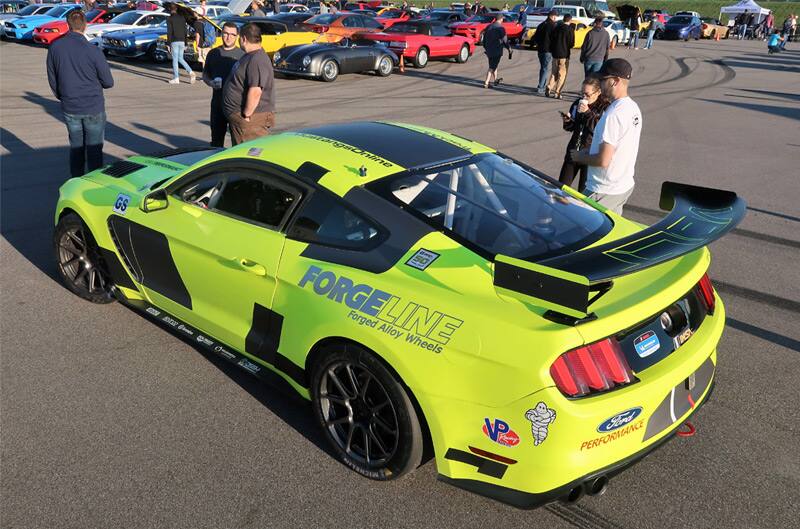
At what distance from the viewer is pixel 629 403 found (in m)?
2.69

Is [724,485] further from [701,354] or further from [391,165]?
[391,165]

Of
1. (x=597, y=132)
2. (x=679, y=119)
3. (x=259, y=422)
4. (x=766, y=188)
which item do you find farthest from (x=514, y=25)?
(x=259, y=422)

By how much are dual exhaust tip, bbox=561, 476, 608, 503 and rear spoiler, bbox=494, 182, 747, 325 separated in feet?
2.20

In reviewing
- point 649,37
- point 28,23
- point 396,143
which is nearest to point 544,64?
point 396,143

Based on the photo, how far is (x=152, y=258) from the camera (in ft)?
14.0

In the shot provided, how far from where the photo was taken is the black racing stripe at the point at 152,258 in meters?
4.13

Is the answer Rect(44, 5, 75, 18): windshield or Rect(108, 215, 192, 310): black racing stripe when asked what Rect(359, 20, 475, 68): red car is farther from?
Rect(108, 215, 192, 310): black racing stripe

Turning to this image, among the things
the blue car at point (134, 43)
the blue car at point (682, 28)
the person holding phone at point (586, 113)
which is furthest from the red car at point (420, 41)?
the blue car at point (682, 28)

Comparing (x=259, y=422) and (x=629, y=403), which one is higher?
(x=629, y=403)

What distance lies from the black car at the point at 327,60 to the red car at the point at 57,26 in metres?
10.2

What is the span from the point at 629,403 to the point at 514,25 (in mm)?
31304

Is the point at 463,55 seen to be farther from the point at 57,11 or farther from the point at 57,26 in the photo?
the point at 57,11

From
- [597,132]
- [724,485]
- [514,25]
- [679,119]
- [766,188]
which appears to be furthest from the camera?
[514,25]

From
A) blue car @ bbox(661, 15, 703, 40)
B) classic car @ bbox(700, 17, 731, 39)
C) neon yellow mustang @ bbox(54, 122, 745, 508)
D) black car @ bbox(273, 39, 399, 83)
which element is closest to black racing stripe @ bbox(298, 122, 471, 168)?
neon yellow mustang @ bbox(54, 122, 745, 508)
